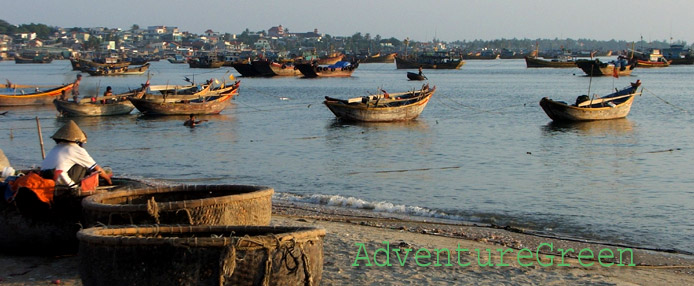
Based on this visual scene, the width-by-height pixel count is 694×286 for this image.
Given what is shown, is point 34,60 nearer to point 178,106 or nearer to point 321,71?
point 321,71

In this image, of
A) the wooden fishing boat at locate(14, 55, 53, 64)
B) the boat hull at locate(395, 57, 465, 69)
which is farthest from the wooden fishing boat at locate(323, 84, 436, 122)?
the wooden fishing boat at locate(14, 55, 53, 64)

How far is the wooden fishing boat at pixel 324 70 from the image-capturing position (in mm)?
72250

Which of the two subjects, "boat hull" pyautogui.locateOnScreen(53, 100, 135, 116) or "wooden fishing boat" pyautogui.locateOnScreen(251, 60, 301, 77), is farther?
"wooden fishing boat" pyautogui.locateOnScreen(251, 60, 301, 77)

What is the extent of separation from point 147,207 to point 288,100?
36.0m

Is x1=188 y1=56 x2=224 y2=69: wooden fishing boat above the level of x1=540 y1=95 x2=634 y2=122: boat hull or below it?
below

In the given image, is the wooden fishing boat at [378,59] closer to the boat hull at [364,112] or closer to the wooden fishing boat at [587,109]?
the wooden fishing boat at [587,109]

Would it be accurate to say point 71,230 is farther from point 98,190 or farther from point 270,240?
point 270,240

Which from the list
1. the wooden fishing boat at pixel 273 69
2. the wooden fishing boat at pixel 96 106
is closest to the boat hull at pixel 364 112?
the wooden fishing boat at pixel 96 106

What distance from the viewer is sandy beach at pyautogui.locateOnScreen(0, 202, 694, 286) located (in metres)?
6.43

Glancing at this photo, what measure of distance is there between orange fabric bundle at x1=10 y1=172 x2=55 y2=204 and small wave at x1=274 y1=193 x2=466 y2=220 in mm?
5969

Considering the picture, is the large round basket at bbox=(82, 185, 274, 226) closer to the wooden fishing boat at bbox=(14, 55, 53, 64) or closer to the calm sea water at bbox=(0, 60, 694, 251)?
the calm sea water at bbox=(0, 60, 694, 251)

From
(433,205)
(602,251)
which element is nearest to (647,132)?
(433,205)

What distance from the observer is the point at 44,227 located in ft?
21.9

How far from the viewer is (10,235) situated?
22.2ft
